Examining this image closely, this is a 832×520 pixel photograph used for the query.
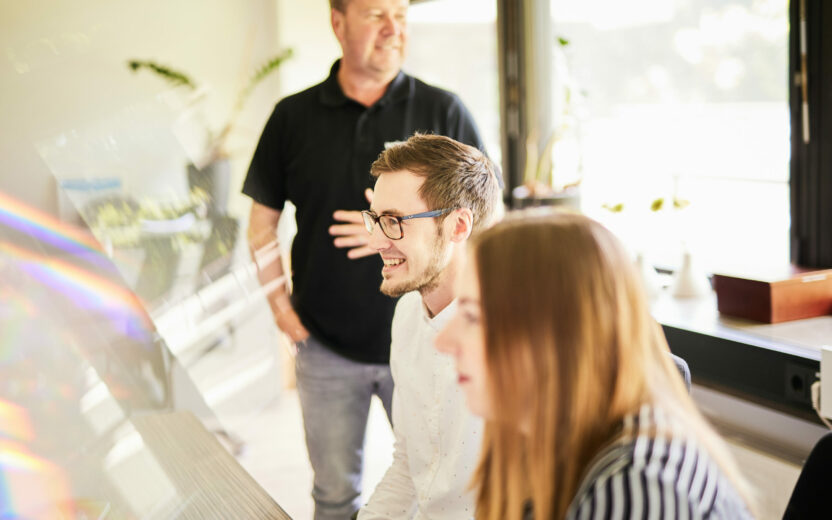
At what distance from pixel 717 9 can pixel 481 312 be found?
194 centimetres

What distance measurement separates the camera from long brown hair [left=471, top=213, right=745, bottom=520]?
71 cm

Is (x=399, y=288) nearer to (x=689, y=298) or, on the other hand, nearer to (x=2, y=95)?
(x=689, y=298)

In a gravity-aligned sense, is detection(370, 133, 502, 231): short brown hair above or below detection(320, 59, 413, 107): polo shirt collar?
below

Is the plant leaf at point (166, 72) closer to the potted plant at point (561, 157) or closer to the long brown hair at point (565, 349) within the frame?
the potted plant at point (561, 157)

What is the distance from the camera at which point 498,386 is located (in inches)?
29.0

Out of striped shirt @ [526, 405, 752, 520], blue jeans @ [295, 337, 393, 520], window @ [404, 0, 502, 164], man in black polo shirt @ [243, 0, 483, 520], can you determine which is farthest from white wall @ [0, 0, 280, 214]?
striped shirt @ [526, 405, 752, 520]

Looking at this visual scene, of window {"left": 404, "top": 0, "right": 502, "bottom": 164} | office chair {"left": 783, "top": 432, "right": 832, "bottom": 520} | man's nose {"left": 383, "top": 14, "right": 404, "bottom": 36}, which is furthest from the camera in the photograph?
window {"left": 404, "top": 0, "right": 502, "bottom": 164}

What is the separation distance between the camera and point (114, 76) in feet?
9.65

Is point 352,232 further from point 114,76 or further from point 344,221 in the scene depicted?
point 114,76

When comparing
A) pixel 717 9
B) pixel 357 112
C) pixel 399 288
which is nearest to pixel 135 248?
pixel 357 112

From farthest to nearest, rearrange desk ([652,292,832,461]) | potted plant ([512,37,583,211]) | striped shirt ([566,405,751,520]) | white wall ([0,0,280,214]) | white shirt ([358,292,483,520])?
1. potted plant ([512,37,583,211])
2. white wall ([0,0,280,214])
3. desk ([652,292,832,461])
4. white shirt ([358,292,483,520])
5. striped shirt ([566,405,751,520])

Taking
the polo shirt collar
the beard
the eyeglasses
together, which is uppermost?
the polo shirt collar

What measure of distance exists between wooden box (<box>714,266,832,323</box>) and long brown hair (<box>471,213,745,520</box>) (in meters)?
1.23

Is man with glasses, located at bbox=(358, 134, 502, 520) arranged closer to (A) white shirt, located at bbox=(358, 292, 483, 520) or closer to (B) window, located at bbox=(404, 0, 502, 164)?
(A) white shirt, located at bbox=(358, 292, 483, 520)
